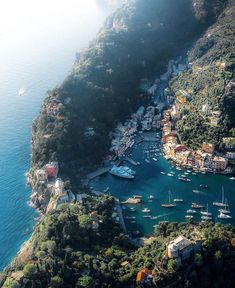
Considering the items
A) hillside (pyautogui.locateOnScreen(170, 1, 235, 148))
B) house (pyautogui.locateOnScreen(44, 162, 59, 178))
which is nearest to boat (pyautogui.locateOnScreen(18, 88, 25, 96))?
hillside (pyautogui.locateOnScreen(170, 1, 235, 148))

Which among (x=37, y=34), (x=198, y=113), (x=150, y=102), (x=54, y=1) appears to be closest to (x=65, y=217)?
(x=198, y=113)

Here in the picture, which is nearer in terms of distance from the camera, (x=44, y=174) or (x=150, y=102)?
(x=44, y=174)

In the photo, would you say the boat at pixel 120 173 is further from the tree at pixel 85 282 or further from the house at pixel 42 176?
the tree at pixel 85 282

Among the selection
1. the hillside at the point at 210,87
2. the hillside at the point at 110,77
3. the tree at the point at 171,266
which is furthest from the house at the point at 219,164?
the tree at the point at 171,266

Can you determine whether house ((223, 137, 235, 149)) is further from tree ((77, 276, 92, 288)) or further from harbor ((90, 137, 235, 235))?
tree ((77, 276, 92, 288))

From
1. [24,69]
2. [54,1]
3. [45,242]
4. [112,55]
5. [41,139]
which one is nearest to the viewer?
[45,242]

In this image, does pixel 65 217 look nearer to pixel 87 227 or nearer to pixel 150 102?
pixel 87 227
